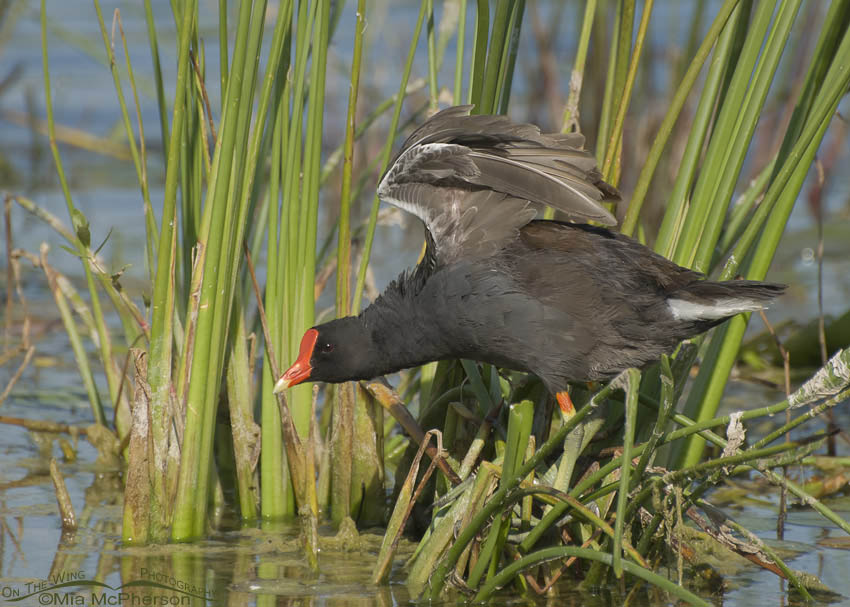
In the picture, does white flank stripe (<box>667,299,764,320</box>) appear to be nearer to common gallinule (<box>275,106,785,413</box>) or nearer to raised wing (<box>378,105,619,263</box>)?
common gallinule (<box>275,106,785,413</box>)

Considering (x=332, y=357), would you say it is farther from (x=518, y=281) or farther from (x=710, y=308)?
(x=710, y=308)

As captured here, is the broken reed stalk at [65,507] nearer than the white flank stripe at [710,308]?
No

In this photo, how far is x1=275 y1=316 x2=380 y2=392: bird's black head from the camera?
3535mm

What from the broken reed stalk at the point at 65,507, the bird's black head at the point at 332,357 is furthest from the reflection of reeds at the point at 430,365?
the broken reed stalk at the point at 65,507

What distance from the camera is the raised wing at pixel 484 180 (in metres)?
3.22

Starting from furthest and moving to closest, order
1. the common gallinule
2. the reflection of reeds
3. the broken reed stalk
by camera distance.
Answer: the broken reed stalk, the common gallinule, the reflection of reeds

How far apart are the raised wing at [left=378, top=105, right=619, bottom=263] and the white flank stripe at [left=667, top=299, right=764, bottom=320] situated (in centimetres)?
32

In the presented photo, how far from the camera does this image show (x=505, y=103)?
11.8ft

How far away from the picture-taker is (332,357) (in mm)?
3533

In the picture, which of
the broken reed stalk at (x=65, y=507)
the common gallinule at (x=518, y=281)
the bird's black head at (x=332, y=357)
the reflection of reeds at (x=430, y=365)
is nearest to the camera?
the reflection of reeds at (x=430, y=365)

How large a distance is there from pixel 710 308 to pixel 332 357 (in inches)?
49.3

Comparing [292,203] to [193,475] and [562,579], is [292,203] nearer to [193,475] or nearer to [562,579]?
[193,475]

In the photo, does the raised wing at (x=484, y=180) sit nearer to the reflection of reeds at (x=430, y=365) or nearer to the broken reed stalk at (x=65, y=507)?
the reflection of reeds at (x=430, y=365)

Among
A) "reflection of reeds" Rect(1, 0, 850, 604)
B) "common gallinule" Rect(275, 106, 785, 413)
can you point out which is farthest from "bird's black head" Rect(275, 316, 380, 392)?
"reflection of reeds" Rect(1, 0, 850, 604)
